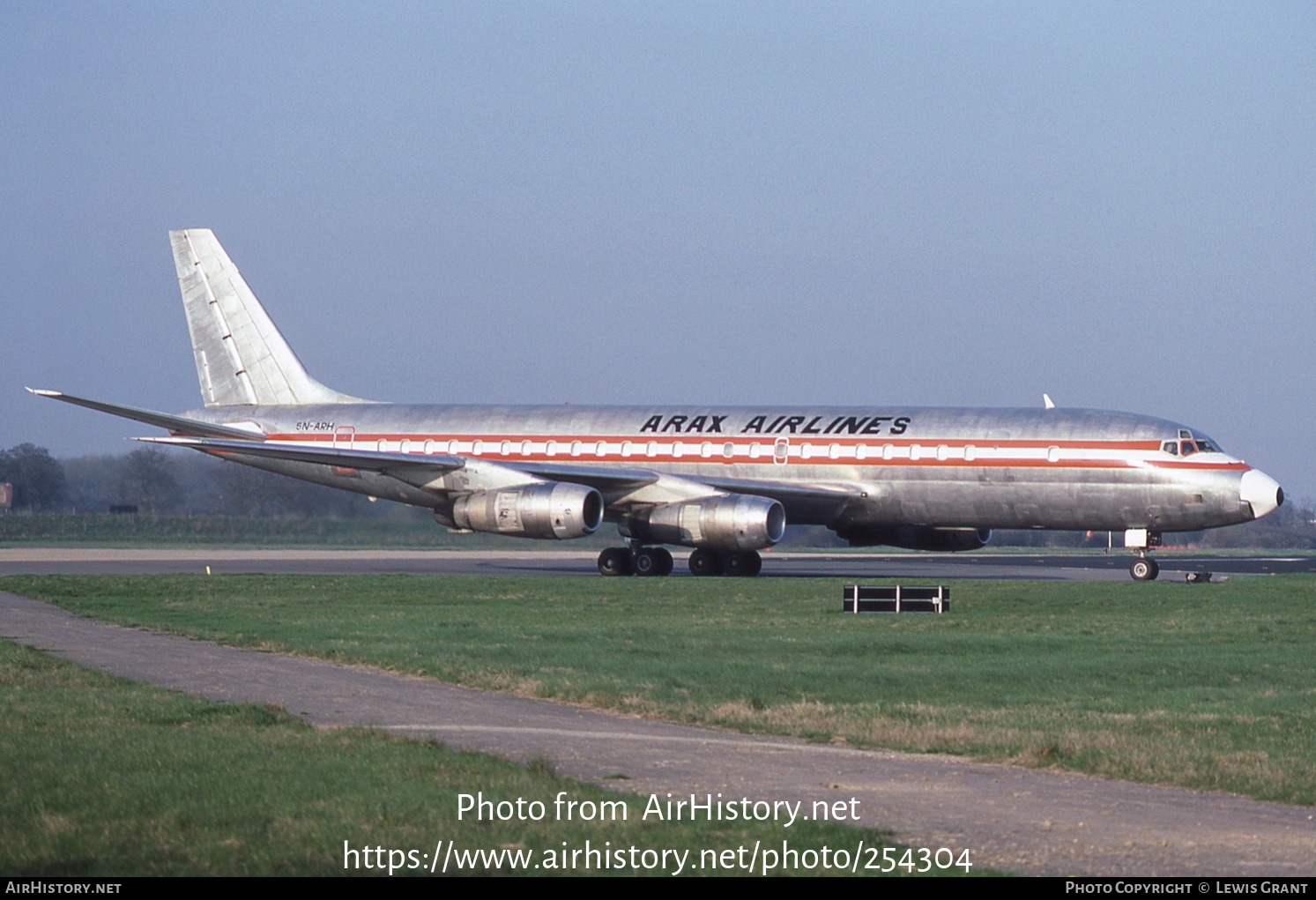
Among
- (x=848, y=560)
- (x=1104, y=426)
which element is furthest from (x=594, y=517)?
(x=848, y=560)

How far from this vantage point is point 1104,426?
Result: 3553 cm

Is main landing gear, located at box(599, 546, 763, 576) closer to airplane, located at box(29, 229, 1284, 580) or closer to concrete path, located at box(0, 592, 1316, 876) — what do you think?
airplane, located at box(29, 229, 1284, 580)

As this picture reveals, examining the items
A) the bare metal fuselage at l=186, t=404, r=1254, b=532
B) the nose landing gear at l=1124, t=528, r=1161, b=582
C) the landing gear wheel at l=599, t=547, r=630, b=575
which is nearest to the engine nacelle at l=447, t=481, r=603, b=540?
the bare metal fuselage at l=186, t=404, r=1254, b=532

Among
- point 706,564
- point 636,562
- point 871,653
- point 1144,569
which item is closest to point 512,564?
point 636,562

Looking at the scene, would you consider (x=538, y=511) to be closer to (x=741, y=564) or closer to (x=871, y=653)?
(x=741, y=564)

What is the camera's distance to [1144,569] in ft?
120

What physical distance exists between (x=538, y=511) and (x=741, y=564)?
19.0 feet

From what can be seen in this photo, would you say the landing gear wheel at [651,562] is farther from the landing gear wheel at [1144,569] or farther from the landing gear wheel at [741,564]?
the landing gear wheel at [1144,569]

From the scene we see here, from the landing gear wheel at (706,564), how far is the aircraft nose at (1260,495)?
39.7 ft

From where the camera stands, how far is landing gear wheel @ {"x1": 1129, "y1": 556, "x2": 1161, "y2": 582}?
3638 centimetres

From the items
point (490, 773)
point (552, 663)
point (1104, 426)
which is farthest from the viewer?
point (1104, 426)
